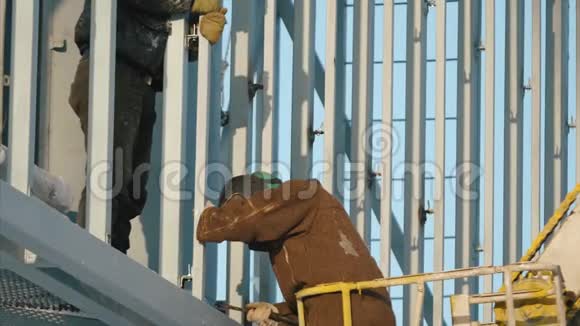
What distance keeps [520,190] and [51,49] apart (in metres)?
4.51

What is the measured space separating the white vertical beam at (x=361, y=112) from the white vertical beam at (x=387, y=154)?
124 millimetres

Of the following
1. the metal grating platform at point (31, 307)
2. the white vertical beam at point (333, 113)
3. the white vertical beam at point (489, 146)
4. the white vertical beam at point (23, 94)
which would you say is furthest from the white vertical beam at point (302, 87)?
the white vertical beam at point (23, 94)

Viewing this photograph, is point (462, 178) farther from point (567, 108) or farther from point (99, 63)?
point (99, 63)

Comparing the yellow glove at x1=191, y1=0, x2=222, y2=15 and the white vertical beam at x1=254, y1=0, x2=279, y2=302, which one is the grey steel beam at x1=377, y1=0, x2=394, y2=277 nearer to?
the white vertical beam at x1=254, y1=0, x2=279, y2=302

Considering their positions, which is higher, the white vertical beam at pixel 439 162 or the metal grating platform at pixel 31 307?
the white vertical beam at pixel 439 162

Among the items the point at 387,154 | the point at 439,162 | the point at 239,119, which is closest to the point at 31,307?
the point at 239,119

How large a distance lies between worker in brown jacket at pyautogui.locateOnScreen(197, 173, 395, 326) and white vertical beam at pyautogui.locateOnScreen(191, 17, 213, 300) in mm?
304

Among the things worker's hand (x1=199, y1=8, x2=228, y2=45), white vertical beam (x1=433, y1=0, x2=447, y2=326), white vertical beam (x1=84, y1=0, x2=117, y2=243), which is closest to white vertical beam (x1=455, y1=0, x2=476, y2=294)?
white vertical beam (x1=433, y1=0, x2=447, y2=326)

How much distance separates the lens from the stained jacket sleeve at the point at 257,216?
324 inches

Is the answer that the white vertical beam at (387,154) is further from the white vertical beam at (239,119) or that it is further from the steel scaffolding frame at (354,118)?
the white vertical beam at (239,119)

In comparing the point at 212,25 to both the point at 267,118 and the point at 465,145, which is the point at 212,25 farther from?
the point at 465,145

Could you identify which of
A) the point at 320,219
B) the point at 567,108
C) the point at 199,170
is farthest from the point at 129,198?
the point at 567,108

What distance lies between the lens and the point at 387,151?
1124 cm

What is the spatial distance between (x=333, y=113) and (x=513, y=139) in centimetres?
292
